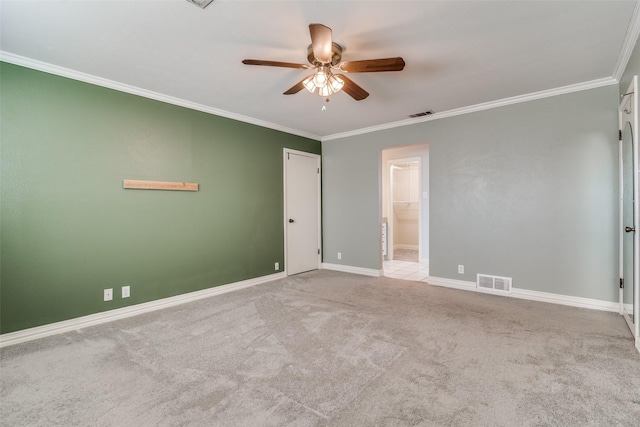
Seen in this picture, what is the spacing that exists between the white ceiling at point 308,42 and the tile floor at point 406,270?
2.86 meters

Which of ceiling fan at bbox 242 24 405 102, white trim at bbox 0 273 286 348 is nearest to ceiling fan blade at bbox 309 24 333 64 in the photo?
ceiling fan at bbox 242 24 405 102

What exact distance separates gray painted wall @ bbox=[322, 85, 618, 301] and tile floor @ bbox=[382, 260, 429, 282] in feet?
1.92

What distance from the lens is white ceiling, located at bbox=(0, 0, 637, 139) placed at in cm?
199

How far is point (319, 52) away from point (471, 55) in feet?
5.07

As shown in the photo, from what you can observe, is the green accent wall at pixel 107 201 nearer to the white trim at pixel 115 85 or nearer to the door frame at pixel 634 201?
the white trim at pixel 115 85

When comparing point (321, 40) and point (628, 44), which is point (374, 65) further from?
point (628, 44)

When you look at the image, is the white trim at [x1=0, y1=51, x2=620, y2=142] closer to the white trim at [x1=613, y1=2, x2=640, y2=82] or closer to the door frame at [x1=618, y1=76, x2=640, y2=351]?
the white trim at [x1=613, y1=2, x2=640, y2=82]

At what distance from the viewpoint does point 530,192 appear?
3592 mm

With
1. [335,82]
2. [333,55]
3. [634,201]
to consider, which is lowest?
[634,201]

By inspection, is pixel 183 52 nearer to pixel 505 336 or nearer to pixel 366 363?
pixel 366 363

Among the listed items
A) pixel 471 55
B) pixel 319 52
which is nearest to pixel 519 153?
pixel 471 55

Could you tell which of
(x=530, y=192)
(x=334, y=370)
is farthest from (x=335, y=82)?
(x=530, y=192)

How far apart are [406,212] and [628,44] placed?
589 centimetres

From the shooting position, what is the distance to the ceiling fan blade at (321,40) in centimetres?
185
